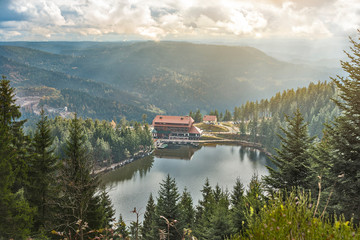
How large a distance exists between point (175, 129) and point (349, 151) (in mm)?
110705

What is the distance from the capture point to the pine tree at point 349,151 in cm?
1191

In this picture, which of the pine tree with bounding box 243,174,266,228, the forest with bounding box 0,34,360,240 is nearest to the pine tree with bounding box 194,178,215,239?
the forest with bounding box 0,34,360,240

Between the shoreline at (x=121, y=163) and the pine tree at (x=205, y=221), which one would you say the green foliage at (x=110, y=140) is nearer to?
the shoreline at (x=121, y=163)

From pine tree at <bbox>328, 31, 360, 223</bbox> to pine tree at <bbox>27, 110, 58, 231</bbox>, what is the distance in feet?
55.2

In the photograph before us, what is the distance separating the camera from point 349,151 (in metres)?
12.9

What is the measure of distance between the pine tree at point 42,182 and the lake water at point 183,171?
32.9 meters

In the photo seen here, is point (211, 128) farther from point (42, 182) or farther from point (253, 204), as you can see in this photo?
point (253, 204)

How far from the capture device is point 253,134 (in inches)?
4387

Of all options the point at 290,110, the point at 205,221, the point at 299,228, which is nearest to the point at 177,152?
the point at 290,110

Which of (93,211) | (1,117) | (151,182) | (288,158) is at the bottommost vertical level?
(151,182)

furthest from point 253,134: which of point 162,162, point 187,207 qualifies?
point 187,207

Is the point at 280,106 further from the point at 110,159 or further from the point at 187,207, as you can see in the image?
the point at 187,207

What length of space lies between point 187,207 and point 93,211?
20.1m

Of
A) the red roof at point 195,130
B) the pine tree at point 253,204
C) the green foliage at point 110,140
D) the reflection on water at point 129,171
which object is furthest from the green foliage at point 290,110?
the pine tree at point 253,204
